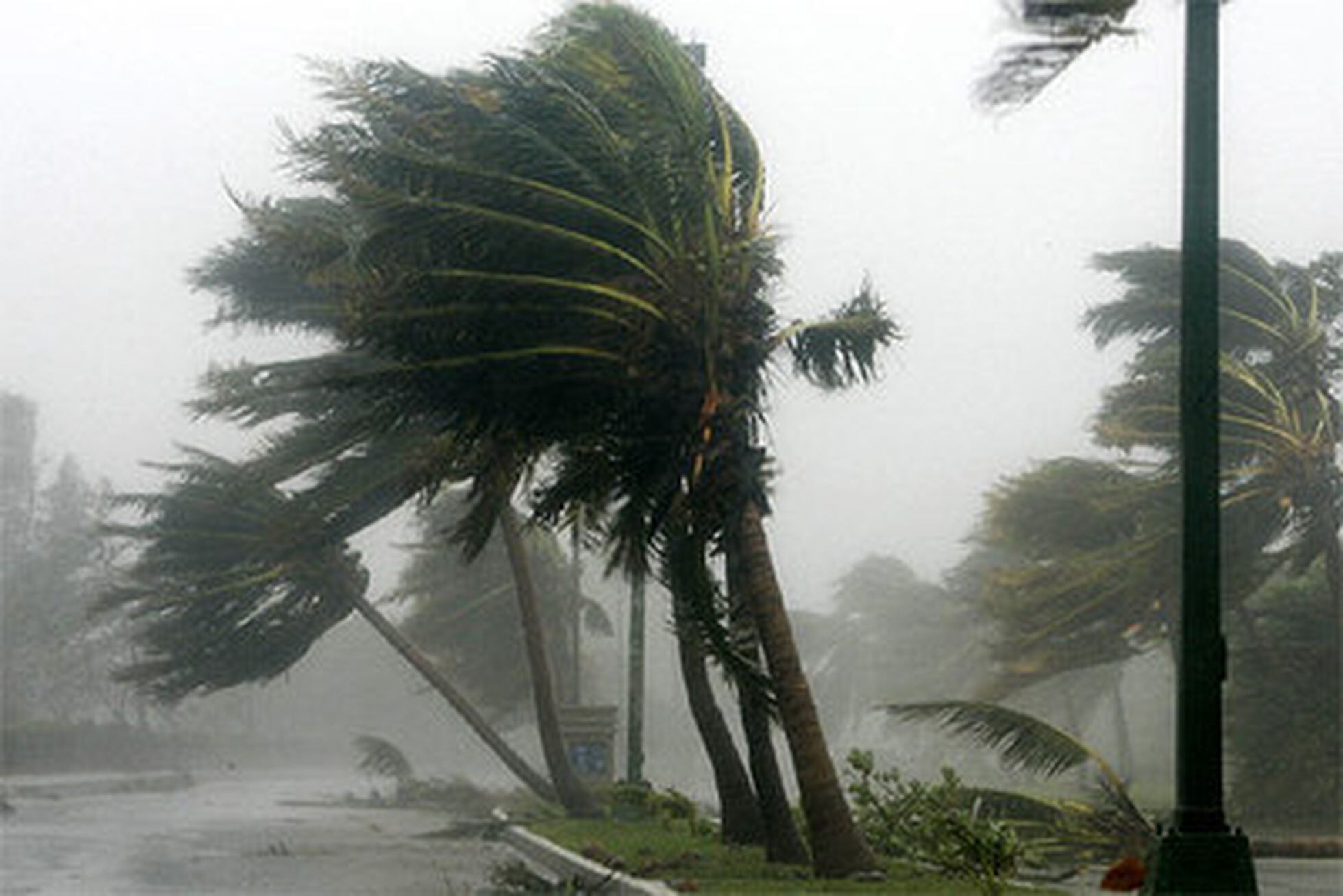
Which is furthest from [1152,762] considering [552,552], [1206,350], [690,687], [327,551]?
[1206,350]

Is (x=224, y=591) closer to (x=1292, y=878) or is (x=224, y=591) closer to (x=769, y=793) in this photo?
(x=769, y=793)

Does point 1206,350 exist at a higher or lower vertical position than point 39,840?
higher

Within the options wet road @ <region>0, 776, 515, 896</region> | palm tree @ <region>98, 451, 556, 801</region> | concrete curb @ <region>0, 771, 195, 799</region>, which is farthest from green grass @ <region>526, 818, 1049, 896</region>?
concrete curb @ <region>0, 771, 195, 799</region>

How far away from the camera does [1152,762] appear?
2948 inches

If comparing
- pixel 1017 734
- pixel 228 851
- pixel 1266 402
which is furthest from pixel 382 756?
pixel 1017 734

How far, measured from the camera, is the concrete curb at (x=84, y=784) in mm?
38022

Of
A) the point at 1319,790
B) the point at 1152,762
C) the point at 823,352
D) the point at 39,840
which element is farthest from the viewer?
the point at 1152,762

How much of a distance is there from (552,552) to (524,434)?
2765cm

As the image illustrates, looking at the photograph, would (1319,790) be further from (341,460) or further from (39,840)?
(39,840)

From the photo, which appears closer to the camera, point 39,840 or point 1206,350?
point 1206,350

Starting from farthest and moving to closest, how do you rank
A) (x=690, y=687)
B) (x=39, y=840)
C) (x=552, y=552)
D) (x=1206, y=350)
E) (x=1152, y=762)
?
(x=1152, y=762), (x=552, y=552), (x=39, y=840), (x=690, y=687), (x=1206, y=350)

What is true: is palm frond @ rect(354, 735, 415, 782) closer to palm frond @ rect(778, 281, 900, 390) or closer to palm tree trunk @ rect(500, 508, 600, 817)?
palm tree trunk @ rect(500, 508, 600, 817)

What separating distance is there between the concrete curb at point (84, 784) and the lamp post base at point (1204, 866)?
30524 mm

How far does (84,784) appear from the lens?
139 ft
